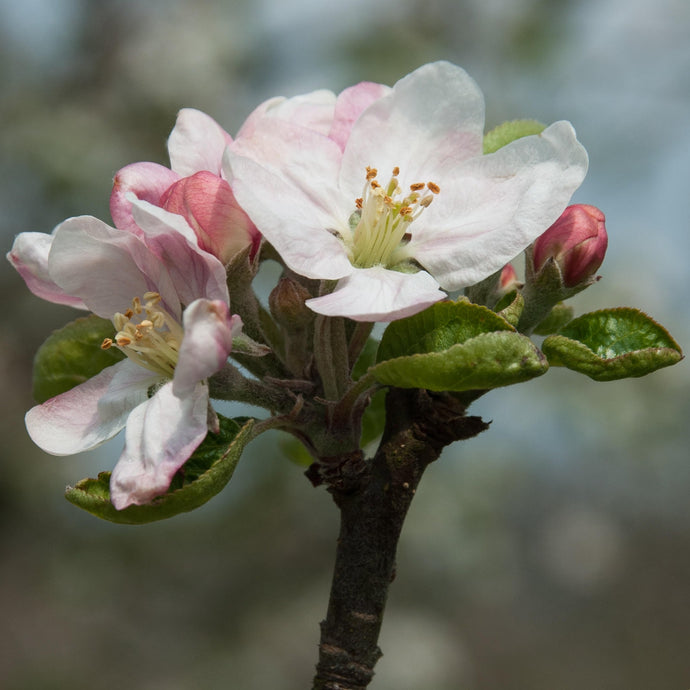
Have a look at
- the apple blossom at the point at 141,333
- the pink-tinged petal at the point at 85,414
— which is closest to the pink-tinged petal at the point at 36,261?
the apple blossom at the point at 141,333

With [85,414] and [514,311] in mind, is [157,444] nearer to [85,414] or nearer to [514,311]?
[85,414]

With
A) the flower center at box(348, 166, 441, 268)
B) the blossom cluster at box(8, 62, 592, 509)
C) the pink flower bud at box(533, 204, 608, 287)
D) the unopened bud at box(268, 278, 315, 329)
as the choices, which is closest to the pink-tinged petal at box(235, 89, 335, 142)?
the blossom cluster at box(8, 62, 592, 509)

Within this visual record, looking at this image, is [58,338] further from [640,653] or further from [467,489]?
[640,653]

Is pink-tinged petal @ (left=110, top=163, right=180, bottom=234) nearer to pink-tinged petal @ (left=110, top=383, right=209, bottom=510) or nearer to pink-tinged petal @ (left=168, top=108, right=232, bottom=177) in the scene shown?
pink-tinged petal @ (left=168, top=108, right=232, bottom=177)

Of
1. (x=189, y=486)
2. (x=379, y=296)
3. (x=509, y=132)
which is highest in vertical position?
(x=509, y=132)

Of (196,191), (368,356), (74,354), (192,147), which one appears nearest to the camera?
(196,191)

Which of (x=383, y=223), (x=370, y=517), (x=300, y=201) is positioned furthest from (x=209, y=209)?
(x=370, y=517)
